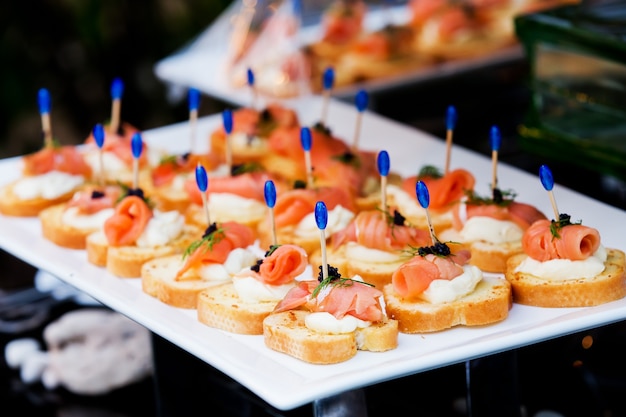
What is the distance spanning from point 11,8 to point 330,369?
15.9ft

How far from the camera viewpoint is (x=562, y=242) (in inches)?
128

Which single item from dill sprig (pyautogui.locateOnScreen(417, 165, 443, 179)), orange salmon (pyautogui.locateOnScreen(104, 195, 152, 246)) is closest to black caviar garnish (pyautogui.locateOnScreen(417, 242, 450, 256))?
dill sprig (pyautogui.locateOnScreen(417, 165, 443, 179))

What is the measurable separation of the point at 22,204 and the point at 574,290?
226 centimetres

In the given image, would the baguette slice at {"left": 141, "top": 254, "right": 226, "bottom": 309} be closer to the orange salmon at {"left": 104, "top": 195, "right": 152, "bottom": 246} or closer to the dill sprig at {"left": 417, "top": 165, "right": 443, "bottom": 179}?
the orange salmon at {"left": 104, "top": 195, "right": 152, "bottom": 246}

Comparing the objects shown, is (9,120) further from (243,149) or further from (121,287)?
(121,287)

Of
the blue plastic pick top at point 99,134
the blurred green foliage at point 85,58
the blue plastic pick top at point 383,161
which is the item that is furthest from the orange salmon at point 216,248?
the blurred green foliage at point 85,58

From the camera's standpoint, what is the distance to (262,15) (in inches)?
227

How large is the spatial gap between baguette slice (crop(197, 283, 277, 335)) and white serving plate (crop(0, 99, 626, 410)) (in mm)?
Answer: 25

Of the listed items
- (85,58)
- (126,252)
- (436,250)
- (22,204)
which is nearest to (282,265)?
(436,250)

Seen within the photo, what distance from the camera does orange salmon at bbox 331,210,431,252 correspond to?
356cm

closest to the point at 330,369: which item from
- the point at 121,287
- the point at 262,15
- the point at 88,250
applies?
the point at 121,287

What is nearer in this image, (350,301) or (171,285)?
(350,301)

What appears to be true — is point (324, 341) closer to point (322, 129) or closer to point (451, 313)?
point (451, 313)

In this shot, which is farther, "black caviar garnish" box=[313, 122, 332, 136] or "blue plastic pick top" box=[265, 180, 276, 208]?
"black caviar garnish" box=[313, 122, 332, 136]
